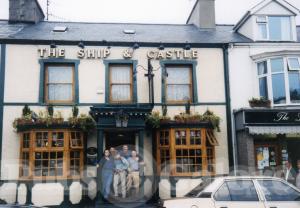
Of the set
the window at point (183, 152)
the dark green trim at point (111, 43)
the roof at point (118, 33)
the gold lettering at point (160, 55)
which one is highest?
the roof at point (118, 33)

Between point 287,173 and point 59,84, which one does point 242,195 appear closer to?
point 287,173

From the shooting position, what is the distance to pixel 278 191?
8266mm

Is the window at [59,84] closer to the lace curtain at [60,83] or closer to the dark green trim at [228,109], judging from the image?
the lace curtain at [60,83]

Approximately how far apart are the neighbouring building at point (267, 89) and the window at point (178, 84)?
74.0 inches

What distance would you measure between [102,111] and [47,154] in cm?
273

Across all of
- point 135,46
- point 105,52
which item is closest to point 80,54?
point 105,52

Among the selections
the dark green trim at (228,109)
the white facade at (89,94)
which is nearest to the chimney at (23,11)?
the white facade at (89,94)

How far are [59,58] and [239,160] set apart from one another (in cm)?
867

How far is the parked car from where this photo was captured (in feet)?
26.1

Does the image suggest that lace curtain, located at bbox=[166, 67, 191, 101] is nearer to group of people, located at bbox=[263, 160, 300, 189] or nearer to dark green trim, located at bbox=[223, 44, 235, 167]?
dark green trim, located at bbox=[223, 44, 235, 167]

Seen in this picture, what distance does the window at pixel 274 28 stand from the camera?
651 inches

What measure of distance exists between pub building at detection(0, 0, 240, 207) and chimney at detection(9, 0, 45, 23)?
6.12 feet

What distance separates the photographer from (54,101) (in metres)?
14.7

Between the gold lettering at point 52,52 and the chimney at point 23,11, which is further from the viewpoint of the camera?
the chimney at point 23,11
